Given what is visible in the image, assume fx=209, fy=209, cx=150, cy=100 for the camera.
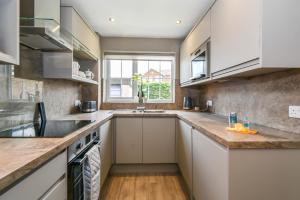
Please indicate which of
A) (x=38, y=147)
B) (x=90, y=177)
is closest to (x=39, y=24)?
(x=38, y=147)

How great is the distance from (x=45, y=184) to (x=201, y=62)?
6.76 ft

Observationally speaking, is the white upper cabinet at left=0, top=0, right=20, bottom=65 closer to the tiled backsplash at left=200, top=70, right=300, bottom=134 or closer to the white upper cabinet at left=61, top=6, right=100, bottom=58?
the white upper cabinet at left=61, top=6, right=100, bottom=58

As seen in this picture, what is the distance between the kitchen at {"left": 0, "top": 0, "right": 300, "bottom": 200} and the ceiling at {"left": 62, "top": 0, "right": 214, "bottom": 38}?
2 cm

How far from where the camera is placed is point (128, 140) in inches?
119

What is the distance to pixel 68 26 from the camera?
229 cm

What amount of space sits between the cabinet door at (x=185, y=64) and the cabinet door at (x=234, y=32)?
0.99 metres

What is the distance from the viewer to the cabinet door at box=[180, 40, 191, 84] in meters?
3.12

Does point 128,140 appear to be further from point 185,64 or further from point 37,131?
point 37,131

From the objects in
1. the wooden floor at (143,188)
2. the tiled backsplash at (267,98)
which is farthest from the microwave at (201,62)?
the wooden floor at (143,188)

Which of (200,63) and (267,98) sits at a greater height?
(200,63)

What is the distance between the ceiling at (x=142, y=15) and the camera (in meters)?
2.37

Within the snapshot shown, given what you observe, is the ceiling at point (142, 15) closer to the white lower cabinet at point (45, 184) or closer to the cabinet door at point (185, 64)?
the cabinet door at point (185, 64)

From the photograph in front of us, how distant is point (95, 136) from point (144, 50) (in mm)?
2156

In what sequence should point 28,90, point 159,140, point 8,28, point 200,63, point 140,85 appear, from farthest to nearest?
point 140,85 < point 159,140 < point 200,63 < point 28,90 < point 8,28
